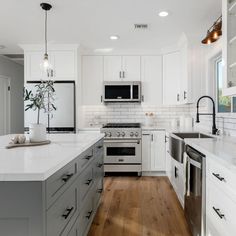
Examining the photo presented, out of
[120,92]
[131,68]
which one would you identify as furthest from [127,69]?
[120,92]

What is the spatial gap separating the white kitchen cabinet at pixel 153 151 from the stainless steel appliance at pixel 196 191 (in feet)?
6.63

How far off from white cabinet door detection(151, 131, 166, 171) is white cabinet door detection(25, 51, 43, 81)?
2.38 metres

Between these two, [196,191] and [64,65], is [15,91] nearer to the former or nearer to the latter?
[64,65]

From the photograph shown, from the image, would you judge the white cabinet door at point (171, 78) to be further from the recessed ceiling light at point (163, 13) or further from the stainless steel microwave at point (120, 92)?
the recessed ceiling light at point (163, 13)

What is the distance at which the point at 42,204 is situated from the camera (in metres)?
1.10

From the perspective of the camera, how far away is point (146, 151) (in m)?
4.52

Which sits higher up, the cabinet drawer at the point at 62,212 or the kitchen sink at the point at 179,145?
the kitchen sink at the point at 179,145

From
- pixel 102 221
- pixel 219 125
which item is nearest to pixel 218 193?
pixel 102 221

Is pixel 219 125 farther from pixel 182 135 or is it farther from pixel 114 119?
pixel 114 119

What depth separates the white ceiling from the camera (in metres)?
2.83

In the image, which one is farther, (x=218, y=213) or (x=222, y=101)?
(x=222, y=101)

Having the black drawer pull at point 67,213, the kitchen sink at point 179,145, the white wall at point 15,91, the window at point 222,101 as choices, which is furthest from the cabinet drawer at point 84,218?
the white wall at point 15,91

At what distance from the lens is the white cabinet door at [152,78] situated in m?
4.75

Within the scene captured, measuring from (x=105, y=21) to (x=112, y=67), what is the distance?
1.48m
